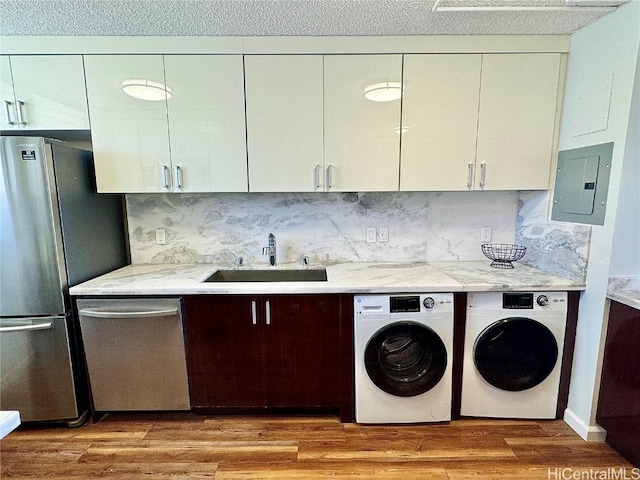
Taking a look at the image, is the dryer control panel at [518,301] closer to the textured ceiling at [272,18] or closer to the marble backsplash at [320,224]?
the marble backsplash at [320,224]

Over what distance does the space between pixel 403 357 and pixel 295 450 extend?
2.68ft

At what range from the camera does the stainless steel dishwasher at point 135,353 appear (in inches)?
70.6

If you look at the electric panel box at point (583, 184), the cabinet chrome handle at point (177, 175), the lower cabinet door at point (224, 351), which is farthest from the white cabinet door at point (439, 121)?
the cabinet chrome handle at point (177, 175)

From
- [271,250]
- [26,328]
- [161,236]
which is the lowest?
[26,328]

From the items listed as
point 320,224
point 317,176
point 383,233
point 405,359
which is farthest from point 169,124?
point 405,359

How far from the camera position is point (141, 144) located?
1964 millimetres

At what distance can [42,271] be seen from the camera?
1.74 metres

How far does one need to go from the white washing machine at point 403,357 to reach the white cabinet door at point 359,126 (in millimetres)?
778

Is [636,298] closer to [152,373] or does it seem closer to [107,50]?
[152,373]

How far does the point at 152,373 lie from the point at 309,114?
1.89 metres

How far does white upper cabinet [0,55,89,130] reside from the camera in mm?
1861

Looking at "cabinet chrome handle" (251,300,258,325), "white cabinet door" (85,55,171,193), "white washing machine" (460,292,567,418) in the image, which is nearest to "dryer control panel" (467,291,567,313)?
"white washing machine" (460,292,567,418)

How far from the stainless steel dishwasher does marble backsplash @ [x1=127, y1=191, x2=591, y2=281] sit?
662 millimetres

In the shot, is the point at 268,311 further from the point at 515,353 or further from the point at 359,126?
the point at 515,353
